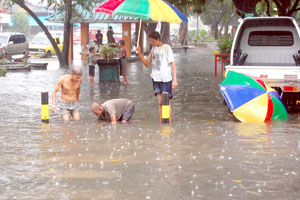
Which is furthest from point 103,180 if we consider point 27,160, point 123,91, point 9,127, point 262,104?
point 123,91

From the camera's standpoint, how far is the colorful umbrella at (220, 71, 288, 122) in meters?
12.4

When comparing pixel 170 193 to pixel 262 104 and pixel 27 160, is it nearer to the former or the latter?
pixel 27 160

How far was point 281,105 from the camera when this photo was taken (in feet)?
41.8

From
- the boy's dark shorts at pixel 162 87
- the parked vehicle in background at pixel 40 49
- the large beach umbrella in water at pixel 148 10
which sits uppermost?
the large beach umbrella in water at pixel 148 10

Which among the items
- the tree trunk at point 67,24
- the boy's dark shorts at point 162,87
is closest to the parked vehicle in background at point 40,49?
the tree trunk at point 67,24

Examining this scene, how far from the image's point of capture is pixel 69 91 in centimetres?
1199

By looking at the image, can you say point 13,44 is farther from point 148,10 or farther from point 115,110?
point 115,110

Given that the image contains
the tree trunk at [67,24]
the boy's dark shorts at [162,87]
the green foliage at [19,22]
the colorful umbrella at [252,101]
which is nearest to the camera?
the boy's dark shorts at [162,87]

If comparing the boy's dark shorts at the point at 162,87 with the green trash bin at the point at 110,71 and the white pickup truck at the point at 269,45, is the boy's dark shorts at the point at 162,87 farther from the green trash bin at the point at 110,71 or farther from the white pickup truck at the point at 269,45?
the green trash bin at the point at 110,71

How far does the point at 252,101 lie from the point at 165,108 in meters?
1.79

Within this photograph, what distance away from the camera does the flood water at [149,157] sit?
704 centimetres

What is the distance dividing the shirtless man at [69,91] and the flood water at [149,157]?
29cm

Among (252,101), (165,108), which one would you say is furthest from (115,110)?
(252,101)

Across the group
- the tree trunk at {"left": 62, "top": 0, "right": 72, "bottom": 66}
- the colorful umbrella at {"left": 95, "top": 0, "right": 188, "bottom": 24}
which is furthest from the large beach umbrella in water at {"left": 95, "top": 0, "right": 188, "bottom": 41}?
the tree trunk at {"left": 62, "top": 0, "right": 72, "bottom": 66}
